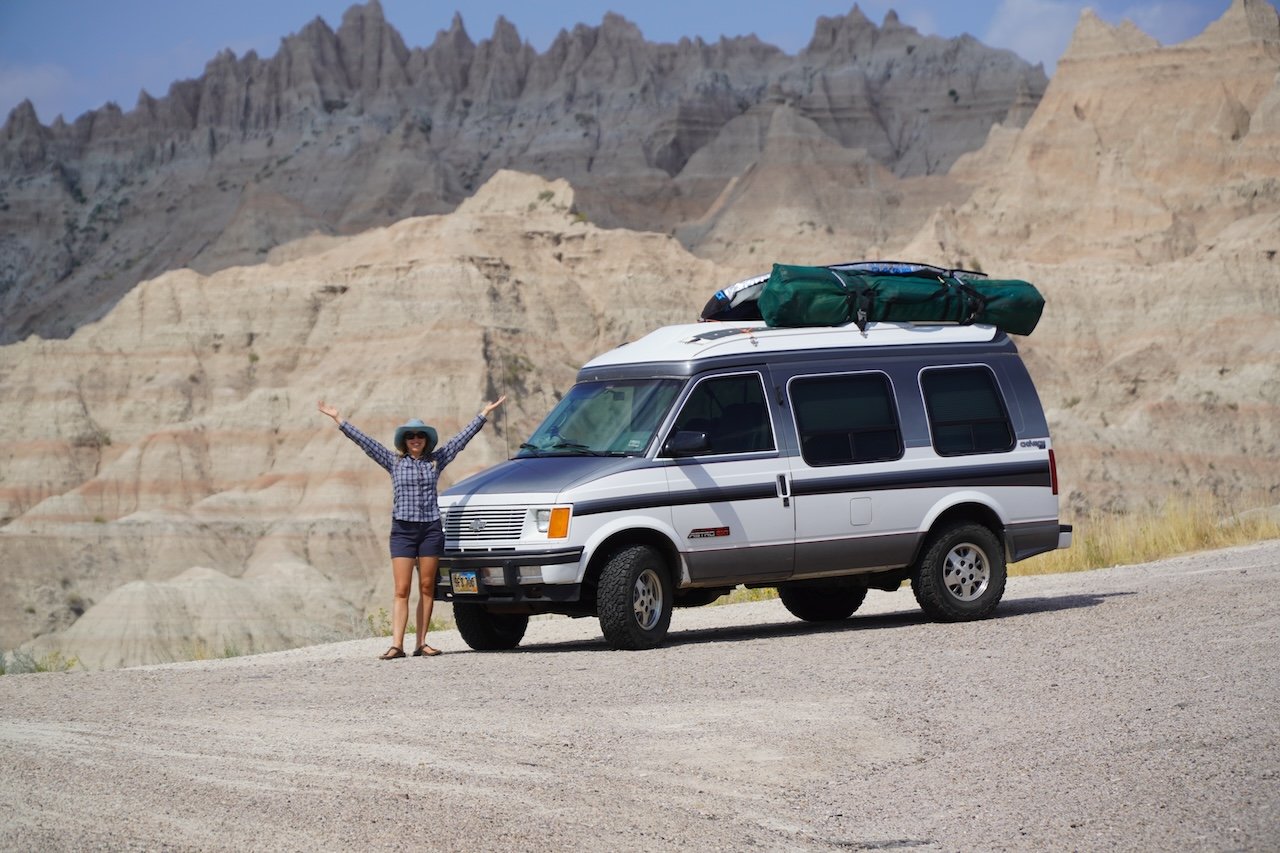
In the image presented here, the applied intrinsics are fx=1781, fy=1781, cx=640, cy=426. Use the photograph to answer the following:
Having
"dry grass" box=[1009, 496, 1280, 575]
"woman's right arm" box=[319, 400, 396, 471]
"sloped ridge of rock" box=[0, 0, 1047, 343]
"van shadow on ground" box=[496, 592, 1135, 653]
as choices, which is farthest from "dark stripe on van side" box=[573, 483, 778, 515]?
"sloped ridge of rock" box=[0, 0, 1047, 343]

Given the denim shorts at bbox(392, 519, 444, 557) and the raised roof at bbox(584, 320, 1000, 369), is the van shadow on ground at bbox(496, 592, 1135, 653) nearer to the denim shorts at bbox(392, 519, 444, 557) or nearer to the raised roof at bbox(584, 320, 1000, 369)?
the denim shorts at bbox(392, 519, 444, 557)

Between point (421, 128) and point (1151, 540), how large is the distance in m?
124

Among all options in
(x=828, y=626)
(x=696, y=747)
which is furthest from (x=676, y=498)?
(x=696, y=747)

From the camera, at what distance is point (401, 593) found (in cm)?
1331

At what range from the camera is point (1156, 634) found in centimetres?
1205

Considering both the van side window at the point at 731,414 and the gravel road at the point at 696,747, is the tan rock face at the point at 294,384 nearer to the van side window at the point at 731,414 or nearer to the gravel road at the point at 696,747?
the van side window at the point at 731,414

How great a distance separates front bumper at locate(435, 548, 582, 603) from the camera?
12.5 metres

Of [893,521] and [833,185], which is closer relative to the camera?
[893,521]

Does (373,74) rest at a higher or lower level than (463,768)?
higher

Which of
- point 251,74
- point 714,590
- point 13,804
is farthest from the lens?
point 251,74

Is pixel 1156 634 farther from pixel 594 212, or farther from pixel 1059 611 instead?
pixel 594 212

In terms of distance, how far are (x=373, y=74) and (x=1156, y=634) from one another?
153 m

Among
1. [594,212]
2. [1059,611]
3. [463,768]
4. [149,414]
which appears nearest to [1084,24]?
[594,212]

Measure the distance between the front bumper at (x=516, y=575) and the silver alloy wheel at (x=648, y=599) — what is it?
1.50 ft
